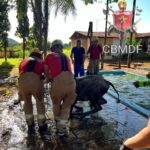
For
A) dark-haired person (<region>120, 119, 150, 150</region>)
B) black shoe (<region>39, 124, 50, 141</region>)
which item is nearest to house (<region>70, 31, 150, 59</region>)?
black shoe (<region>39, 124, 50, 141</region>)

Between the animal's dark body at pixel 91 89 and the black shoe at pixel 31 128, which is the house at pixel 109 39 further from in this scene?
the black shoe at pixel 31 128

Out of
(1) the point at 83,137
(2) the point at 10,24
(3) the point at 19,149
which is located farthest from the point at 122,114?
(2) the point at 10,24

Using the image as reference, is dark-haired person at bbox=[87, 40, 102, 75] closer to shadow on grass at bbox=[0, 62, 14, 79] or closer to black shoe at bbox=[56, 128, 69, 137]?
shadow on grass at bbox=[0, 62, 14, 79]

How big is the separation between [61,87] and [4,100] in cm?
431

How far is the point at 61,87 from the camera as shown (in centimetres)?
633

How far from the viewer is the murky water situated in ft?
18.9

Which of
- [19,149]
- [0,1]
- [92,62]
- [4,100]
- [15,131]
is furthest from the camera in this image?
[0,1]

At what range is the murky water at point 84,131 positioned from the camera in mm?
5758

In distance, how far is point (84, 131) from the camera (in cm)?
668

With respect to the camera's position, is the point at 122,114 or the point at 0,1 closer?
the point at 122,114

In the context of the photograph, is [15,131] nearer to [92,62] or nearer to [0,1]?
[92,62]

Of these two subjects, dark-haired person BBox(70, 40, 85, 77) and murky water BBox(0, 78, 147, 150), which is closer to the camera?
murky water BBox(0, 78, 147, 150)

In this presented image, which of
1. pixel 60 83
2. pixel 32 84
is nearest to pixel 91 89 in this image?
pixel 60 83

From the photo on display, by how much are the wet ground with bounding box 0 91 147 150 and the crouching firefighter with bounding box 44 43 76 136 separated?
1.05 feet
